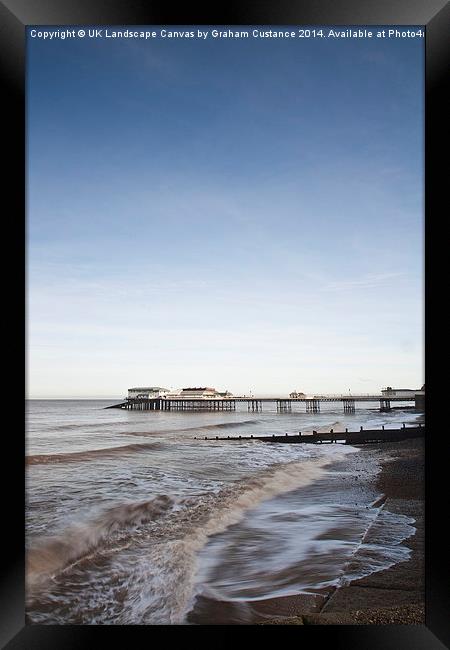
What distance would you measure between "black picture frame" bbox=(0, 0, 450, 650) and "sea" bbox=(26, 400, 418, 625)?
86 millimetres

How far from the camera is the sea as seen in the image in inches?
67.5

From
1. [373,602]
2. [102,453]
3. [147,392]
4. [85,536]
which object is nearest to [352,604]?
[373,602]

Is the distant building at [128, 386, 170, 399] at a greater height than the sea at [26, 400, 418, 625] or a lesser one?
greater

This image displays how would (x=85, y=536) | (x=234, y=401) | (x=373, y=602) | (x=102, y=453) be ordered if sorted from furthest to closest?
1. (x=102, y=453)
2. (x=234, y=401)
3. (x=85, y=536)
4. (x=373, y=602)

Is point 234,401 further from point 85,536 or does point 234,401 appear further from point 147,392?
point 85,536

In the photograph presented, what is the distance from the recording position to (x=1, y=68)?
157 centimetres

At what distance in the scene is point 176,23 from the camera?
1.61 m

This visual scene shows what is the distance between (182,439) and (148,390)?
4.45ft

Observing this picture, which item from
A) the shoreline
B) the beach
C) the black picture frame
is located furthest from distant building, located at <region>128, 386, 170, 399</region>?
the beach

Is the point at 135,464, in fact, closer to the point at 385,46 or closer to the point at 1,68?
the point at 1,68

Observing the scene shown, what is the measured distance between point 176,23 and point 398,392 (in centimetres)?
193

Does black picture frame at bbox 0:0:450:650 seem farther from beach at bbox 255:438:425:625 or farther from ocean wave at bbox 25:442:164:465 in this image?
ocean wave at bbox 25:442:164:465

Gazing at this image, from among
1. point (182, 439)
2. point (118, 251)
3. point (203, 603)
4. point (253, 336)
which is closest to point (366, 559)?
point (203, 603)

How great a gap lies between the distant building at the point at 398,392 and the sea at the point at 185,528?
0.20 metres
